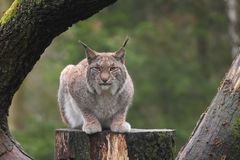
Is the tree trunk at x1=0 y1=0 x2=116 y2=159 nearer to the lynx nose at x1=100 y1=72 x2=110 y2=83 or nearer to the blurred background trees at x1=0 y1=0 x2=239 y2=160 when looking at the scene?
the lynx nose at x1=100 y1=72 x2=110 y2=83

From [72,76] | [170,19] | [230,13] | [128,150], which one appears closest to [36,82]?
[170,19]

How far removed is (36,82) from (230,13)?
736 cm

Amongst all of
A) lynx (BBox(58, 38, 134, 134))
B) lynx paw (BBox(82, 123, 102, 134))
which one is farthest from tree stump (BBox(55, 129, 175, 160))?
lynx (BBox(58, 38, 134, 134))

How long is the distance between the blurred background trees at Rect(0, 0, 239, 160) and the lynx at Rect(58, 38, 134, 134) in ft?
33.9

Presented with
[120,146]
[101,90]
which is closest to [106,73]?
[101,90]

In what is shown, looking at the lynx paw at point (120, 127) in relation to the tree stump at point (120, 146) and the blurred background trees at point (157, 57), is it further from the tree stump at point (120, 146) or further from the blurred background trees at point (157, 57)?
the blurred background trees at point (157, 57)

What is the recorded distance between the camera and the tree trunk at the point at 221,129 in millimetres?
5660

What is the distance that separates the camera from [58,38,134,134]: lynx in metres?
7.59

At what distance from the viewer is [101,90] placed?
7684 mm

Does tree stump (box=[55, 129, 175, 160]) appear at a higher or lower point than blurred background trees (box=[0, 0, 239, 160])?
lower

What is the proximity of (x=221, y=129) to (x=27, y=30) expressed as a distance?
5.04 ft

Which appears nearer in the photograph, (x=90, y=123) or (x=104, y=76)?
(x=90, y=123)

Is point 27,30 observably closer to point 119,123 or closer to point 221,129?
point 221,129

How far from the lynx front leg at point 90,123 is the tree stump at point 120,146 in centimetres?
18
